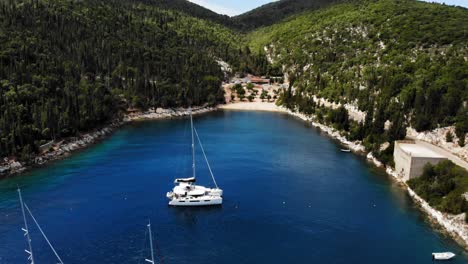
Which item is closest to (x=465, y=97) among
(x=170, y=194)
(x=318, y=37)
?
(x=170, y=194)

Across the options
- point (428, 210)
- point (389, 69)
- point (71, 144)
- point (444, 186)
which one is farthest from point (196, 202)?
point (389, 69)

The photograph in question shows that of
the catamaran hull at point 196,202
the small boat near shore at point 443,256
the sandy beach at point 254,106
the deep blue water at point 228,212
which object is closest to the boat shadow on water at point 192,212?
the deep blue water at point 228,212

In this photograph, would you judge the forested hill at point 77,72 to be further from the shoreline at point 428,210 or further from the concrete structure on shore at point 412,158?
the concrete structure on shore at point 412,158

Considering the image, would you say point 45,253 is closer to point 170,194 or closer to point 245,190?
point 170,194

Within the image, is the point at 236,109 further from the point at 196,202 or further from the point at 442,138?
the point at 196,202

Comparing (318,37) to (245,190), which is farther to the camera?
(318,37)
